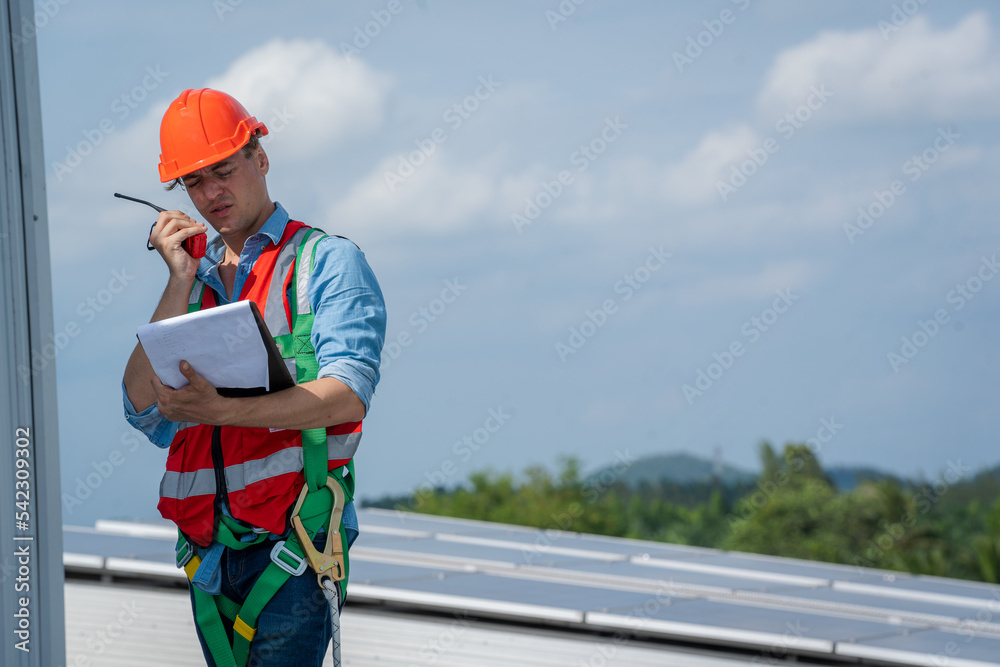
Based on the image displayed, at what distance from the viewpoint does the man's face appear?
2850 mm

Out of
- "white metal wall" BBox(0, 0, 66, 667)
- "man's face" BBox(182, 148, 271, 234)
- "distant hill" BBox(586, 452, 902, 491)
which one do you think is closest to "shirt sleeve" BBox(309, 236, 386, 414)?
"man's face" BBox(182, 148, 271, 234)

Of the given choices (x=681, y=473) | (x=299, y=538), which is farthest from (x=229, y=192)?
(x=681, y=473)

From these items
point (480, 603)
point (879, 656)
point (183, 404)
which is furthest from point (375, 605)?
point (183, 404)

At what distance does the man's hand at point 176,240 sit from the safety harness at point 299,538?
269 millimetres

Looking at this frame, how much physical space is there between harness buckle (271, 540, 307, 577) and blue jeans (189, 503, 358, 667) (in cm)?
3

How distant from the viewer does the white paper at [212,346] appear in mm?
2287

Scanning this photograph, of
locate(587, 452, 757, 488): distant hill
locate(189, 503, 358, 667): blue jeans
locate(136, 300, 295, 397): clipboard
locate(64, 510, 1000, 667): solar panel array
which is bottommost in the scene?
locate(587, 452, 757, 488): distant hill

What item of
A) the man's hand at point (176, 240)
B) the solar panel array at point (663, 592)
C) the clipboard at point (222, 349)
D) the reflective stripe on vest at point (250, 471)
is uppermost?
the man's hand at point (176, 240)

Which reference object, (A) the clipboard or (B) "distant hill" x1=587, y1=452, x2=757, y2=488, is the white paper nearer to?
(A) the clipboard

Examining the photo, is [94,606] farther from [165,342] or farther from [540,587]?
[165,342]

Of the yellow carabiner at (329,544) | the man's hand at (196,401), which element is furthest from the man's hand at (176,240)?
the yellow carabiner at (329,544)

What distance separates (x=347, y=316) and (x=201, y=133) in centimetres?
70

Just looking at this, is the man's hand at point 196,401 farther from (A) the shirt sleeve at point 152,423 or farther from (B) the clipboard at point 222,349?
(A) the shirt sleeve at point 152,423

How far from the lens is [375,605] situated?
6.19m
